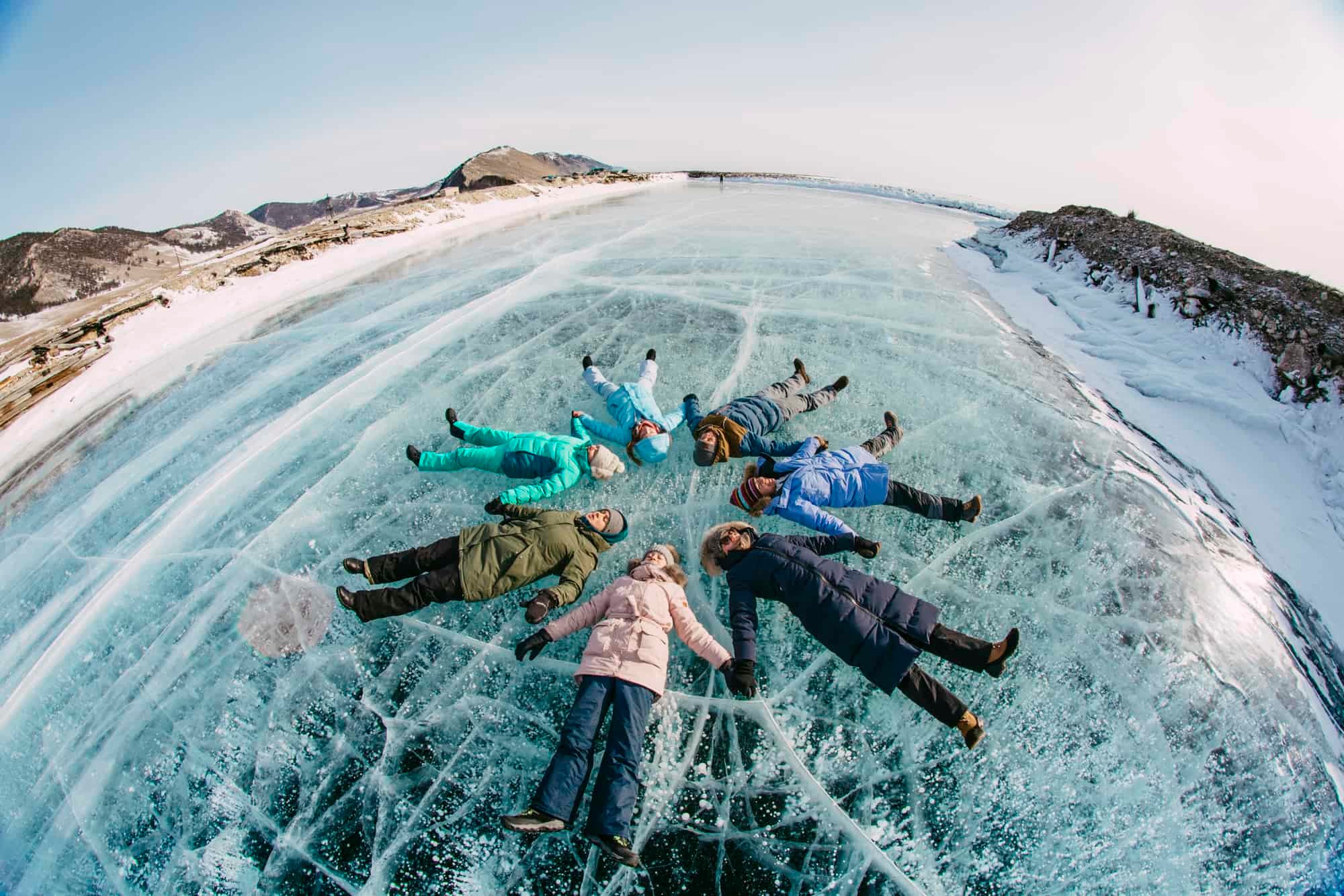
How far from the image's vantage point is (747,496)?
3.41m

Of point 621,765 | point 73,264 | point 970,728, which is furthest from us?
point 73,264

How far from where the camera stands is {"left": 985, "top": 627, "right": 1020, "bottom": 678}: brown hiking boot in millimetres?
2500

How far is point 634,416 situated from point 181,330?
608 centimetres

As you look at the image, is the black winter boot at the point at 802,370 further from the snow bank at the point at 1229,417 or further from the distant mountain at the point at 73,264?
the distant mountain at the point at 73,264

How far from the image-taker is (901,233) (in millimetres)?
11195

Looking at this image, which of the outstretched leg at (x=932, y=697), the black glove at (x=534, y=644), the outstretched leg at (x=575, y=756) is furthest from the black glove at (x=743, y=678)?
the black glove at (x=534, y=644)

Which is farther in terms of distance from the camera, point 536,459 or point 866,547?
point 536,459

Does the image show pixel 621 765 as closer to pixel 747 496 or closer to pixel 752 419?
pixel 747 496

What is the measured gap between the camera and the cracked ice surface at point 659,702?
7.06 ft

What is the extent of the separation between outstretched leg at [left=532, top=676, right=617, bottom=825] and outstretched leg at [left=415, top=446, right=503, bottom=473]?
1.86m

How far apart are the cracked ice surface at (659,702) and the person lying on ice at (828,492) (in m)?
0.14

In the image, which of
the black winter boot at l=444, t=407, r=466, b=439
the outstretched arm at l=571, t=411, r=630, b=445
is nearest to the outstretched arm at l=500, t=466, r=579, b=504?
the outstretched arm at l=571, t=411, r=630, b=445

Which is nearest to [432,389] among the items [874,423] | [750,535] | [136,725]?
[136,725]

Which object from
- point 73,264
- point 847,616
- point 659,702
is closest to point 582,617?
point 659,702
